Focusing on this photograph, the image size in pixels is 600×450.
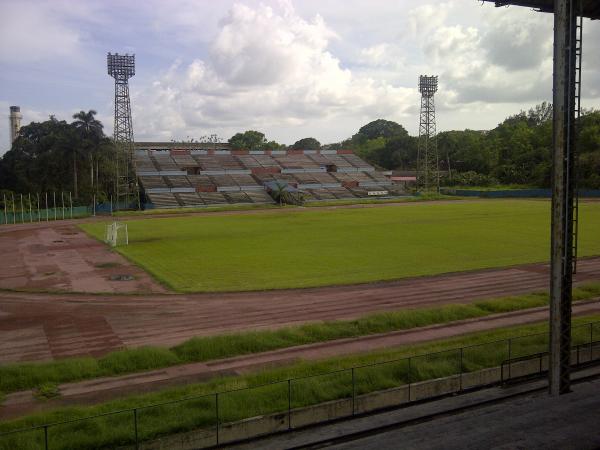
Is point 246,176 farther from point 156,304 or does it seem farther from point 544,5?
point 544,5

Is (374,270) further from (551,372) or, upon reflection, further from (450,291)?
(551,372)

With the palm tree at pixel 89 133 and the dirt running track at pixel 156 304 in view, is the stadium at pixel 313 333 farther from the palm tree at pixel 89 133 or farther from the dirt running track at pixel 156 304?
the palm tree at pixel 89 133

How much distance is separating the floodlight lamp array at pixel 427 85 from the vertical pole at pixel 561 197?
100037mm

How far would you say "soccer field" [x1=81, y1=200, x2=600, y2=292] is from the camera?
35.6m

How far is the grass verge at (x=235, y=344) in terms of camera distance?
60.5 feet

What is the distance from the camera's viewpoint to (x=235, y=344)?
21312 millimetres

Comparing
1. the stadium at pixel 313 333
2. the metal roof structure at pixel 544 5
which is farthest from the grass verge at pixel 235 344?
the metal roof structure at pixel 544 5

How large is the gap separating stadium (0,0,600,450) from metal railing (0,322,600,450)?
55 mm

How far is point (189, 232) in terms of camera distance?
59.3 m

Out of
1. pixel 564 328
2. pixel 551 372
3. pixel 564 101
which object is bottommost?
pixel 551 372

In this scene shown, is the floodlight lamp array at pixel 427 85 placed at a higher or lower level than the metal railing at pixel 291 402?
higher

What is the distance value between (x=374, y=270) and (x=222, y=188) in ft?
235

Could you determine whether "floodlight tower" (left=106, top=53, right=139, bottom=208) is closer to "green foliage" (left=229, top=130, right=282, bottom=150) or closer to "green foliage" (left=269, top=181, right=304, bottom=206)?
"green foliage" (left=269, top=181, right=304, bottom=206)

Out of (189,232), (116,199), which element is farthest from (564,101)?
(116,199)
